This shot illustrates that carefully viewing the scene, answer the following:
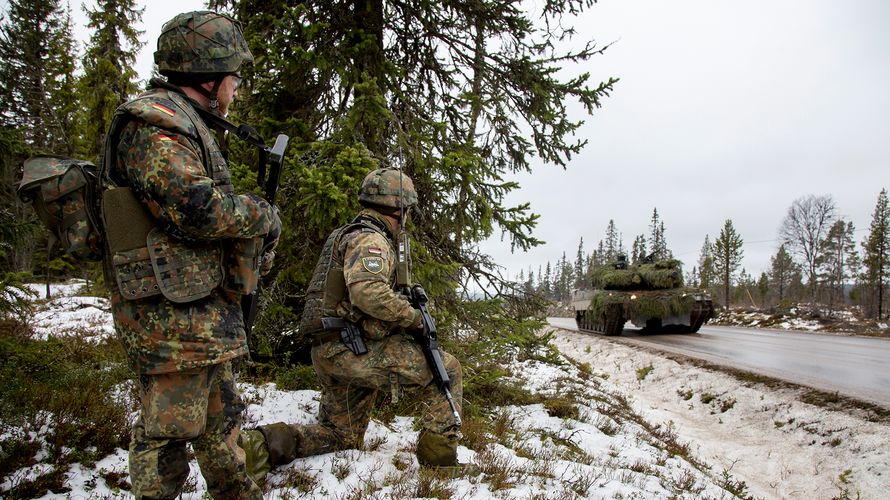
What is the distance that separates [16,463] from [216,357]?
6.32 feet

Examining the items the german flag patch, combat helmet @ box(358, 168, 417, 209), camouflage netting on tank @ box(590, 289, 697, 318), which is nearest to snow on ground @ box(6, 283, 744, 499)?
combat helmet @ box(358, 168, 417, 209)

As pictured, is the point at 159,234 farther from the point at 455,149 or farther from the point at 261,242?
the point at 455,149

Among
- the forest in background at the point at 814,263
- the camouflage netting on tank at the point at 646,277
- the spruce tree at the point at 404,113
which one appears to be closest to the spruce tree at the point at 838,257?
the forest in background at the point at 814,263

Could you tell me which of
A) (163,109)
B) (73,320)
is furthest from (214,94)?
(73,320)

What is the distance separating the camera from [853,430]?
19.2ft

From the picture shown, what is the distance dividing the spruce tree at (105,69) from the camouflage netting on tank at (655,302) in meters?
17.4

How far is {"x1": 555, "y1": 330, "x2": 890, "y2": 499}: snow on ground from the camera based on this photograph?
5168mm

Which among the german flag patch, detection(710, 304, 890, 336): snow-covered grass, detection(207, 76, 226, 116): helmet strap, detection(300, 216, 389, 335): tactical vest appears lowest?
detection(710, 304, 890, 336): snow-covered grass

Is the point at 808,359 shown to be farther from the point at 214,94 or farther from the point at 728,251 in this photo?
the point at 728,251

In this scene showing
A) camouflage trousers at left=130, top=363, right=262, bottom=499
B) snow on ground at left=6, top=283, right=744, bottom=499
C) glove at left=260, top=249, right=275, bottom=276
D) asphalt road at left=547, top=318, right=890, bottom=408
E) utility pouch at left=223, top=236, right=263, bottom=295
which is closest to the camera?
camouflage trousers at left=130, top=363, right=262, bottom=499

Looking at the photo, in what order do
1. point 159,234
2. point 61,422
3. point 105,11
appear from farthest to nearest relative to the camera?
1. point 105,11
2. point 61,422
3. point 159,234

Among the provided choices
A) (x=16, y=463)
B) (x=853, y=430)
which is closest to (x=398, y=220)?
(x=16, y=463)

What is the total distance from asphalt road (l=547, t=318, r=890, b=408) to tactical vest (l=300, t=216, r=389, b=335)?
281 inches

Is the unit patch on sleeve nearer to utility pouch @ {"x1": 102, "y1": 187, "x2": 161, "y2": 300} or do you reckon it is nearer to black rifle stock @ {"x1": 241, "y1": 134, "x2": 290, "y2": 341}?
black rifle stock @ {"x1": 241, "y1": 134, "x2": 290, "y2": 341}
